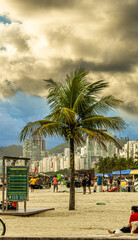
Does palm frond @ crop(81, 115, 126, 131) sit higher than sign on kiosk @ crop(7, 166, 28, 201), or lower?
higher

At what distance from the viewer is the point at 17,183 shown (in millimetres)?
15703

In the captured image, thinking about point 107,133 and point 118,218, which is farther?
point 107,133

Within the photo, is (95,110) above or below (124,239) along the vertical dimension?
above

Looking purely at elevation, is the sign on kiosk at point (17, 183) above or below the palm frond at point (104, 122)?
below

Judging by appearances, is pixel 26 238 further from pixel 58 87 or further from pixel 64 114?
pixel 58 87

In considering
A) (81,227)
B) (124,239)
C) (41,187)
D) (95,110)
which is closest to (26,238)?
(124,239)

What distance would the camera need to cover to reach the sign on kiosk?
15.6 m

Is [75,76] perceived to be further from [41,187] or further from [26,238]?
[41,187]

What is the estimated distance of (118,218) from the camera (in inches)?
565

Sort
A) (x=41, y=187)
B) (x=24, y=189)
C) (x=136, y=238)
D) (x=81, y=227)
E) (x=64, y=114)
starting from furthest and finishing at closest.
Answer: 1. (x=41, y=187)
2. (x=64, y=114)
3. (x=24, y=189)
4. (x=81, y=227)
5. (x=136, y=238)

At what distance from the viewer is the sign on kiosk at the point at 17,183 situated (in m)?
15.6

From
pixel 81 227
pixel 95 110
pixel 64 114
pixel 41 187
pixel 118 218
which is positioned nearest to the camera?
pixel 81 227

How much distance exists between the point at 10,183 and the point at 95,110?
5.07m

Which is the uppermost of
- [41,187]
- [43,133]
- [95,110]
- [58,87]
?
[58,87]
